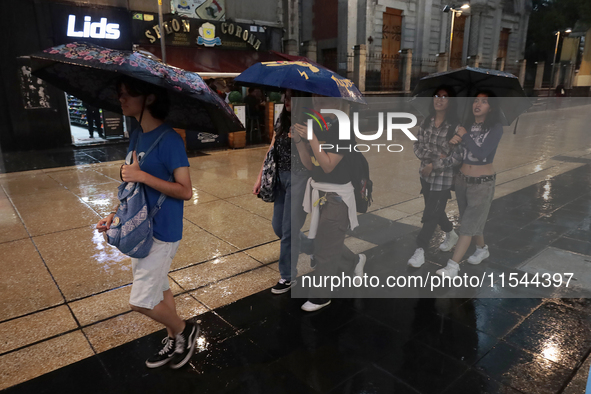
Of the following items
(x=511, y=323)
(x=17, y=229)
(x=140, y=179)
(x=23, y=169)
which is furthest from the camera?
(x=23, y=169)

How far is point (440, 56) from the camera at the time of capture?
26250 mm

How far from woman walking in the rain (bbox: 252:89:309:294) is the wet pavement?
0.32 meters

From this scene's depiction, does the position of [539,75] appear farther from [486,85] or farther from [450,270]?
[450,270]

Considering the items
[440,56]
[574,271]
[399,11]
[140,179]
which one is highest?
[399,11]

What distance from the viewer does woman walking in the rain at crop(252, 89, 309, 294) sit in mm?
3557

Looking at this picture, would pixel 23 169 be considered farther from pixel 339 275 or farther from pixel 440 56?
pixel 440 56

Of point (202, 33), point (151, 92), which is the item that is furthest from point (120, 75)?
point (202, 33)

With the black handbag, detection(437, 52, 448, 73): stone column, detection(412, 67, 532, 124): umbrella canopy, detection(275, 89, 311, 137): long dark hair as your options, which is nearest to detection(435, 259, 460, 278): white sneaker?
detection(412, 67, 532, 124): umbrella canopy

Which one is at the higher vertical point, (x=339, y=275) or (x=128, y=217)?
(x=128, y=217)

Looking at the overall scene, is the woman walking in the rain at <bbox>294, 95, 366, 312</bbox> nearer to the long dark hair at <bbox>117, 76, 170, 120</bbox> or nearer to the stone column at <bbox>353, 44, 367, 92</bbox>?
the long dark hair at <bbox>117, 76, 170, 120</bbox>

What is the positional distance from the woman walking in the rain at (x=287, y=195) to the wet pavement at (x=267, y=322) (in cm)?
32

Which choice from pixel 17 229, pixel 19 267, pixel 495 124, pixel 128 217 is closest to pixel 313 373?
pixel 128 217

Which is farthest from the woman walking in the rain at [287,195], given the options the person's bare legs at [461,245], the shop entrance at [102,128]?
the shop entrance at [102,128]

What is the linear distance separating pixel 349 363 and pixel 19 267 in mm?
3702
